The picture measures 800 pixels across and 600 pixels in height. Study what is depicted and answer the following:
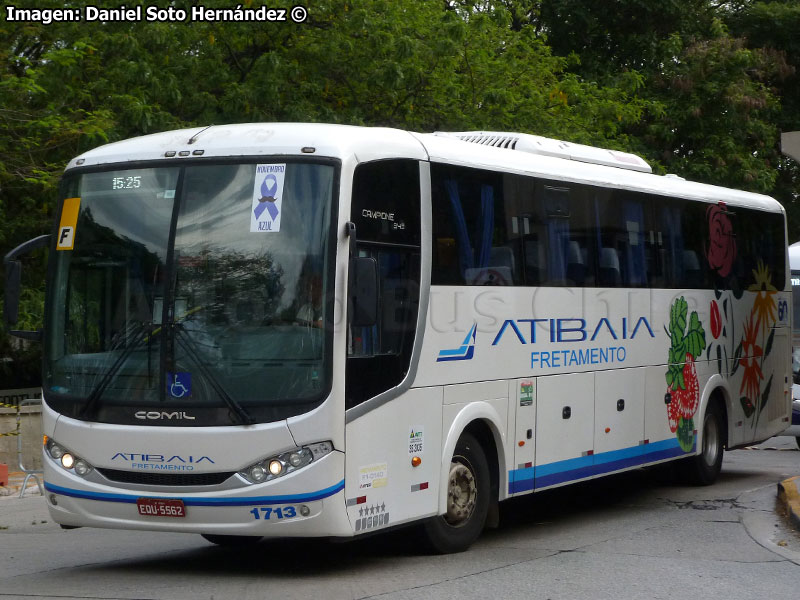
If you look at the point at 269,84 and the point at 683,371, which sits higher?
the point at 269,84

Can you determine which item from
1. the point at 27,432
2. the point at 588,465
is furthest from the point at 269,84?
the point at 588,465

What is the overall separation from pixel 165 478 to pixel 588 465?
16.0ft

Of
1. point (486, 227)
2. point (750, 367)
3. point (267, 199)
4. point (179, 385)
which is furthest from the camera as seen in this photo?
point (750, 367)

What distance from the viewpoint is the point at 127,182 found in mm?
9078

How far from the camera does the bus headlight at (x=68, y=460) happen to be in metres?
8.80

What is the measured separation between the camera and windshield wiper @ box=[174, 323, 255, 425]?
8352 millimetres

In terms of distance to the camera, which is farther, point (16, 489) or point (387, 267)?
point (16, 489)

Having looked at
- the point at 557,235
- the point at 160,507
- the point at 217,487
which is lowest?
the point at 160,507

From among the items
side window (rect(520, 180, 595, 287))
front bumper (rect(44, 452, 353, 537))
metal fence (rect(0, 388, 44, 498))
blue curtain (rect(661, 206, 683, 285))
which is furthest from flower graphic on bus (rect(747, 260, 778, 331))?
metal fence (rect(0, 388, 44, 498))

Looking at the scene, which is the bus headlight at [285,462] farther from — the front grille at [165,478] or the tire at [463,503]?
the tire at [463,503]

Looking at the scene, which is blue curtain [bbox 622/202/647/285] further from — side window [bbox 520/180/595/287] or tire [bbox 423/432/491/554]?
tire [bbox 423/432/491/554]

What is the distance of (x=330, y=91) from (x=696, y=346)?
951 cm

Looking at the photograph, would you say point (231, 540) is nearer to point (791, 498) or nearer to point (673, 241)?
point (791, 498)

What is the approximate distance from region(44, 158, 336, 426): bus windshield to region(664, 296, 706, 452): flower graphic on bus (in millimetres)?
6338
